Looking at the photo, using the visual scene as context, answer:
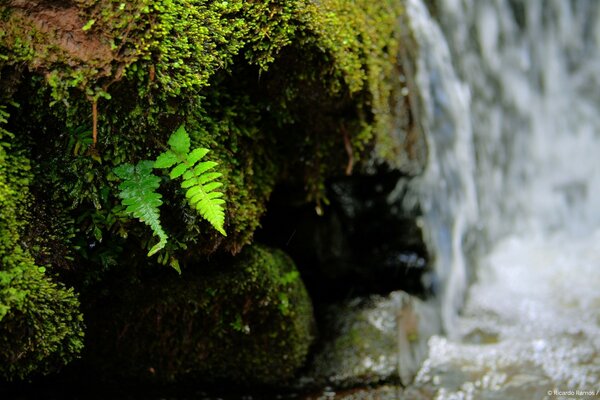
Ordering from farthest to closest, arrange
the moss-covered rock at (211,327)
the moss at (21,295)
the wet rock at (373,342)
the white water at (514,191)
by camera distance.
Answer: the white water at (514,191) < the wet rock at (373,342) < the moss-covered rock at (211,327) < the moss at (21,295)

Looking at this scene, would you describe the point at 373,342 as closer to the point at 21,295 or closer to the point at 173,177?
the point at 173,177

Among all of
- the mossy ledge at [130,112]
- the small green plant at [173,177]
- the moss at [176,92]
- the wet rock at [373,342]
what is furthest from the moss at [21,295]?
the wet rock at [373,342]

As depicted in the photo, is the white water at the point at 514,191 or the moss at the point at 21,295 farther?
the white water at the point at 514,191

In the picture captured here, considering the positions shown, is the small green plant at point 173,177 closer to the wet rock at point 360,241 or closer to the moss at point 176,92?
the moss at point 176,92

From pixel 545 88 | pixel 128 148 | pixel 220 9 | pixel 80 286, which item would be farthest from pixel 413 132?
pixel 545 88

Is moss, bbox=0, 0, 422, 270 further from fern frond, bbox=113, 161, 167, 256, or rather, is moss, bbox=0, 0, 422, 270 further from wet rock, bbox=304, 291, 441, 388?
wet rock, bbox=304, 291, 441, 388

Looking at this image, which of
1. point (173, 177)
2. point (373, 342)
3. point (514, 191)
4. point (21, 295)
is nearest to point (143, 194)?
point (173, 177)

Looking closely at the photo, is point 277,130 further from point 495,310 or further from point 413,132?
point 495,310
